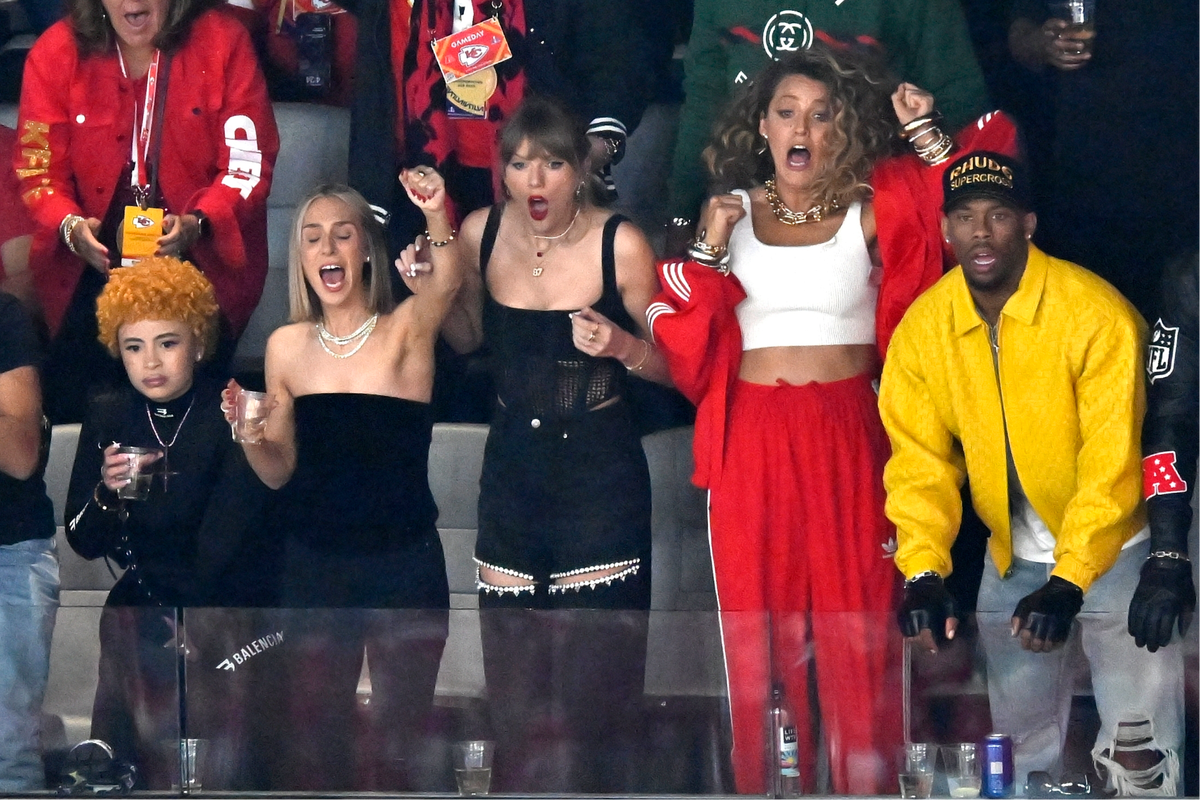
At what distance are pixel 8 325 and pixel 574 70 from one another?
1436 millimetres

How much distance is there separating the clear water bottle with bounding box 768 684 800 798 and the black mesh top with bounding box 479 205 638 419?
2.56 feet

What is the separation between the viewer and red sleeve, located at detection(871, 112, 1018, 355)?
12.8 ft

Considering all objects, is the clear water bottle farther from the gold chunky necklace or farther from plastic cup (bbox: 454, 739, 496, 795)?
the gold chunky necklace

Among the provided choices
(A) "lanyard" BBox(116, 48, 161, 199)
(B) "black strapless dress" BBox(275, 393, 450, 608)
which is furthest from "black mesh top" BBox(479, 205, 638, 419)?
(A) "lanyard" BBox(116, 48, 161, 199)

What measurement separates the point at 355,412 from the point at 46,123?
1.16m

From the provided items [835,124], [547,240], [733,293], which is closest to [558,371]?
[547,240]

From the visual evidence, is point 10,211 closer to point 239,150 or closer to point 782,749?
point 239,150

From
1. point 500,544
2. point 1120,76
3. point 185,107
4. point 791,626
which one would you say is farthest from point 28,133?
point 1120,76

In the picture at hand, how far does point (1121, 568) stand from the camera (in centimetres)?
359

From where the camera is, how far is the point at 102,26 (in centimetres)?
443

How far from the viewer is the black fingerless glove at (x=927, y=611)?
3.43 meters

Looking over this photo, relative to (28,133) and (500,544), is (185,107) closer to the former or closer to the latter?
(28,133)

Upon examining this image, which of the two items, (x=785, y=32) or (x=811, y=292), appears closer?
(x=811, y=292)

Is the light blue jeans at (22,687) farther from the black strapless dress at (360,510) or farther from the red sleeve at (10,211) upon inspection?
the red sleeve at (10,211)
